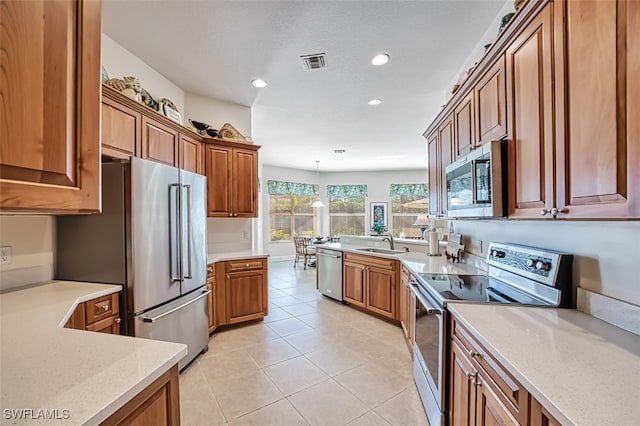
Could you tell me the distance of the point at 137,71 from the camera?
8.96ft

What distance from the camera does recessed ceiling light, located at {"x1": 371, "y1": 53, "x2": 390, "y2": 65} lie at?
8.54 feet

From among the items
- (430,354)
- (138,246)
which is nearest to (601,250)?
(430,354)

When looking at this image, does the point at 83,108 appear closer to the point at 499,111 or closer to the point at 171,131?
the point at 499,111

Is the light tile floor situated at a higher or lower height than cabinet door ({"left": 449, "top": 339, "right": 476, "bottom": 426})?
lower

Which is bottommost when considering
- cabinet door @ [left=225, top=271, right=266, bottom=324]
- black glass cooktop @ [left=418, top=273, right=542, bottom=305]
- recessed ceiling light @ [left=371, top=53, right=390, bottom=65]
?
cabinet door @ [left=225, top=271, right=266, bottom=324]

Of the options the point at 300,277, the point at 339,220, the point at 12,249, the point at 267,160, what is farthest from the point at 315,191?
the point at 12,249

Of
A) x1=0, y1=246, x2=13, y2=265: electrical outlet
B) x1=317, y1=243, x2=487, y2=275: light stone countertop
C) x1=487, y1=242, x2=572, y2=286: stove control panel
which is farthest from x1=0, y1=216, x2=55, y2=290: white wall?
x1=487, y1=242, x2=572, y2=286: stove control panel

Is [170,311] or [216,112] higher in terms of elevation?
[216,112]

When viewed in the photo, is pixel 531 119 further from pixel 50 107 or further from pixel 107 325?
pixel 107 325

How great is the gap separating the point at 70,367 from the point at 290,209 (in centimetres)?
775

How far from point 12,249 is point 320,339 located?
8.65 ft

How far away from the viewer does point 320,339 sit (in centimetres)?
304

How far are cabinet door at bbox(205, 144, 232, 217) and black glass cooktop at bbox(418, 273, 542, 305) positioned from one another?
95.6 inches

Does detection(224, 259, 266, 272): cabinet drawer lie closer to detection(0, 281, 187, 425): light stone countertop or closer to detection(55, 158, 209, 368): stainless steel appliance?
detection(55, 158, 209, 368): stainless steel appliance
